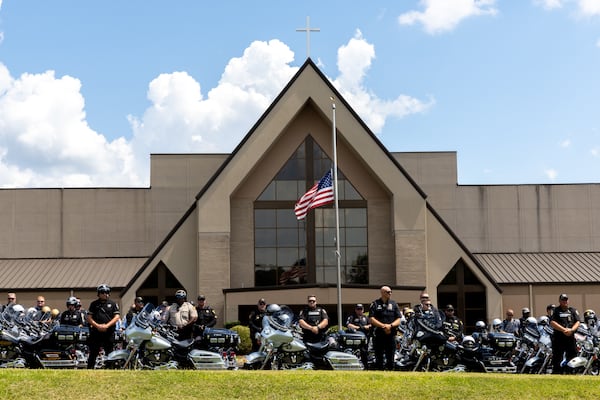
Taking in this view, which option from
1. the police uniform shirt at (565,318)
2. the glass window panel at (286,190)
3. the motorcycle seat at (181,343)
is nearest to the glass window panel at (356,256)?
the glass window panel at (286,190)

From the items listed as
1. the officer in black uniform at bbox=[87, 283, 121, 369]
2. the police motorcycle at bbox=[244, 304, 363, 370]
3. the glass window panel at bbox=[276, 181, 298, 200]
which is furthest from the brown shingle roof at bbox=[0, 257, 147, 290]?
the police motorcycle at bbox=[244, 304, 363, 370]

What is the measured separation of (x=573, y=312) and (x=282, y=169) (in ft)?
56.9

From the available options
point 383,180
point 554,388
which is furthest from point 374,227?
point 554,388

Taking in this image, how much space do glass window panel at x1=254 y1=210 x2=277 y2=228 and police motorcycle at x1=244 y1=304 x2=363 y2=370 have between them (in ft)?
53.4

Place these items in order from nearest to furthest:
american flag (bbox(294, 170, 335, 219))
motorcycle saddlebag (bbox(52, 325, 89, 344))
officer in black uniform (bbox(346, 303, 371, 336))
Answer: motorcycle saddlebag (bbox(52, 325, 89, 344)) → officer in black uniform (bbox(346, 303, 371, 336)) → american flag (bbox(294, 170, 335, 219))

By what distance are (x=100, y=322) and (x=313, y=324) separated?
14.1 ft

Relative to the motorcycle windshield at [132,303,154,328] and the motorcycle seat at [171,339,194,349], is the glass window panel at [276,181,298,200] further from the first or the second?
the motorcycle windshield at [132,303,154,328]

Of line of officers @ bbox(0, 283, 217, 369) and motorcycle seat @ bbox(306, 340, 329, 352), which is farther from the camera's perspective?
motorcycle seat @ bbox(306, 340, 329, 352)

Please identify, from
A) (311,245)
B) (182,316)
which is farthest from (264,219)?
(182,316)

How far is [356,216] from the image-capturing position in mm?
32438

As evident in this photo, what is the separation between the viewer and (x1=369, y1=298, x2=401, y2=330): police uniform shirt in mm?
15656

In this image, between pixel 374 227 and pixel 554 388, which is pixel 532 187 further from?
pixel 554 388

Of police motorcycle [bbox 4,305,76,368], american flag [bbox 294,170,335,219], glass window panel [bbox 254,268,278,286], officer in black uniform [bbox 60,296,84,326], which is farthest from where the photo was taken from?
glass window panel [bbox 254,268,278,286]

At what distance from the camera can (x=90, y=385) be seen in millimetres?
12523
